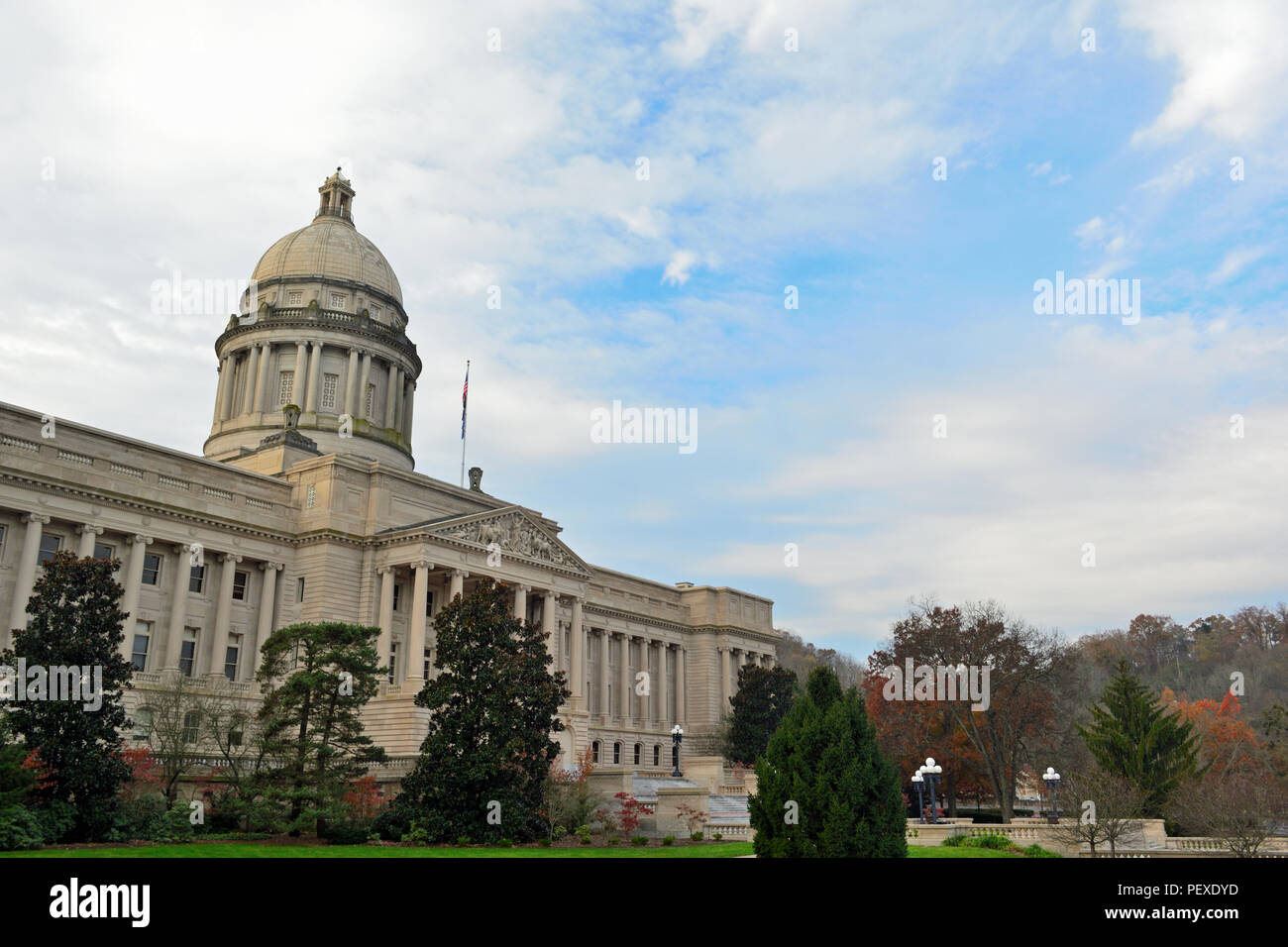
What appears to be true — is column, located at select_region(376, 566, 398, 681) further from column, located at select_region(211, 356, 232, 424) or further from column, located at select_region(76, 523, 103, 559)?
column, located at select_region(211, 356, 232, 424)

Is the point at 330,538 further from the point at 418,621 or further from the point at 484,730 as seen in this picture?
the point at 484,730

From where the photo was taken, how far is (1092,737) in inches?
1741

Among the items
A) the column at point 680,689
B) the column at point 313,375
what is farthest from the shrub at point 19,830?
the column at point 680,689

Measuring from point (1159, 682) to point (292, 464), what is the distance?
306 ft

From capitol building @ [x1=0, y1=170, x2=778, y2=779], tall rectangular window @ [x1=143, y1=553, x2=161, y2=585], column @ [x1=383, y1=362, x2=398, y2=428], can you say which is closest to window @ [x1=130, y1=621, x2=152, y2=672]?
capitol building @ [x1=0, y1=170, x2=778, y2=779]

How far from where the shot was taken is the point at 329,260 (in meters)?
74.3

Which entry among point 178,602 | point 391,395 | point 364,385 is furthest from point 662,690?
point 178,602

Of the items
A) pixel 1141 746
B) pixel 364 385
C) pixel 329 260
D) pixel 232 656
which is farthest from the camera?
pixel 329 260

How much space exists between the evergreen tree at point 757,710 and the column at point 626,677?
27.0 ft

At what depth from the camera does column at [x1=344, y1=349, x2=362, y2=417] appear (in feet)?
228

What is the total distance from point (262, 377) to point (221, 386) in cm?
547
